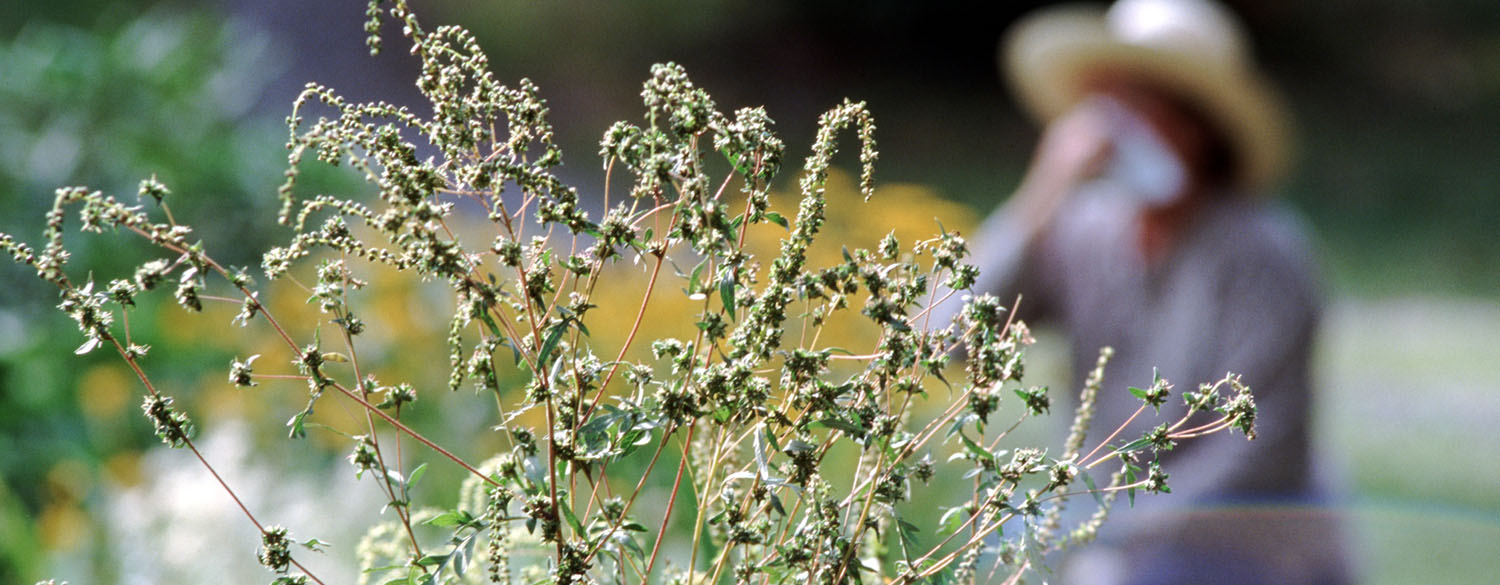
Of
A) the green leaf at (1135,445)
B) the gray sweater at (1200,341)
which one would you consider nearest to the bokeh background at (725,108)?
the gray sweater at (1200,341)

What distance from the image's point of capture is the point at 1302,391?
7.80 ft

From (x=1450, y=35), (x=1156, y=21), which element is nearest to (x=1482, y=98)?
(x=1450, y=35)

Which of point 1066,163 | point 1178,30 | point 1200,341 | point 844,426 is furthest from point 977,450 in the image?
point 1178,30

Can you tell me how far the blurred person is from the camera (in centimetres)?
219

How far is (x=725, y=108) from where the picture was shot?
2338mm

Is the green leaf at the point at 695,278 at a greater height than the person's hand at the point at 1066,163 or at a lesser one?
lesser

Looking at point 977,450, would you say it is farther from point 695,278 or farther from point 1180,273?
point 1180,273

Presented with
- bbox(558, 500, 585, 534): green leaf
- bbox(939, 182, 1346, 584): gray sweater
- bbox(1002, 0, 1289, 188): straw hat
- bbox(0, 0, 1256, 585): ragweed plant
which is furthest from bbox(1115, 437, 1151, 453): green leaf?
bbox(1002, 0, 1289, 188): straw hat

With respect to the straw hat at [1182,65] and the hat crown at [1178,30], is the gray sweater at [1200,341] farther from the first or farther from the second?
the hat crown at [1178,30]

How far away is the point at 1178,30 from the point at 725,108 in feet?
3.19

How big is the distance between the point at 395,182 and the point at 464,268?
48 millimetres

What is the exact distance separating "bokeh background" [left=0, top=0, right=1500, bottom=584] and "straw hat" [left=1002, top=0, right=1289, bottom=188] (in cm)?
45

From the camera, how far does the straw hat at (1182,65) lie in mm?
2594

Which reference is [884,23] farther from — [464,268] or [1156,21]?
[464,268]
